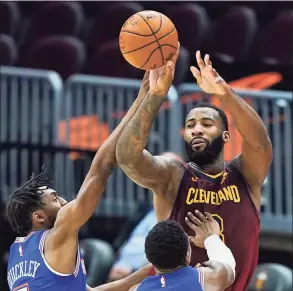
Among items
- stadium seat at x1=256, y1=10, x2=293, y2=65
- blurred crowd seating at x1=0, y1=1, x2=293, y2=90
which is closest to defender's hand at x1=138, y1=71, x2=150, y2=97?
blurred crowd seating at x1=0, y1=1, x2=293, y2=90

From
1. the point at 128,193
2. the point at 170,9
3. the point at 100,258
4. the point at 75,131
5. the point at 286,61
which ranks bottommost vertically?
the point at 100,258

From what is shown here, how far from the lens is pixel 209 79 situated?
5.19 metres

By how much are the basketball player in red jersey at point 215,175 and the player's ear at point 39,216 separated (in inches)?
23.0

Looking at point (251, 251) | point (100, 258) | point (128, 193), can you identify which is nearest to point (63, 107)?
point (128, 193)

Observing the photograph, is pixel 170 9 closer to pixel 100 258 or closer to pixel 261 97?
pixel 261 97

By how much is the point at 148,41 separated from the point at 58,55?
7.51 meters

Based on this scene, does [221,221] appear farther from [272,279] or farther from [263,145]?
[272,279]

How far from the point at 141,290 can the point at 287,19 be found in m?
9.81

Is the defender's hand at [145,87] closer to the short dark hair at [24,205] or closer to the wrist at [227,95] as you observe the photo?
the wrist at [227,95]

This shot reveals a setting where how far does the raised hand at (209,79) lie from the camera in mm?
5148

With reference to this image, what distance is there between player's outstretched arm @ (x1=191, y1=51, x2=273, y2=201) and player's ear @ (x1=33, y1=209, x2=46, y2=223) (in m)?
1.23

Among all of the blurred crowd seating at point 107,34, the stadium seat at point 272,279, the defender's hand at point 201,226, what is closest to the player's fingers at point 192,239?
the defender's hand at point 201,226

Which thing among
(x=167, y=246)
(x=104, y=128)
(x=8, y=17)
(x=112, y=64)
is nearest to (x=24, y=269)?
(x=167, y=246)

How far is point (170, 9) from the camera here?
562 inches
